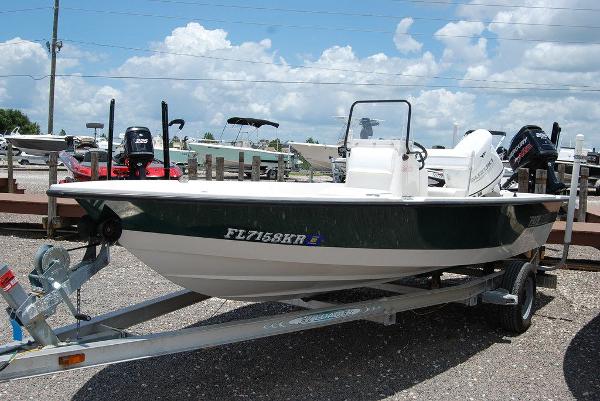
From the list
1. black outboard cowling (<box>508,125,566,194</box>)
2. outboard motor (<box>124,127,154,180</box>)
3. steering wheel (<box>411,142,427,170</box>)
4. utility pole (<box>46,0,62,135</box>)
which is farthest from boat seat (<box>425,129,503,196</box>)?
utility pole (<box>46,0,62,135</box>)

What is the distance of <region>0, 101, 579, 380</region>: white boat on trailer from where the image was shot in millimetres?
3330

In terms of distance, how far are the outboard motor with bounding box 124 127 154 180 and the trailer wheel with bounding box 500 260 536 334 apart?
416 cm

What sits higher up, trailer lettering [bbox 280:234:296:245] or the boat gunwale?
the boat gunwale

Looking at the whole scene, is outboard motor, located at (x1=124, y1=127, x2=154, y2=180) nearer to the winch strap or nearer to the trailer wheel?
the winch strap

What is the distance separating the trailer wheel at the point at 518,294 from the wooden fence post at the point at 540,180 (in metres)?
2.78

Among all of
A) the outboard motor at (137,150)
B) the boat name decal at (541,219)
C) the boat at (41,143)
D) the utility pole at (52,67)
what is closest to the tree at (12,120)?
the utility pole at (52,67)

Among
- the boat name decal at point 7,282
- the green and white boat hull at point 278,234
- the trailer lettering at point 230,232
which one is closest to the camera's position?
the boat name decal at point 7,282

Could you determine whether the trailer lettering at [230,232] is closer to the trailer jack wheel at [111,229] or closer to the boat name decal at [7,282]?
the trailer jack wheel at [111,229]

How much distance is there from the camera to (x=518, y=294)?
526cm

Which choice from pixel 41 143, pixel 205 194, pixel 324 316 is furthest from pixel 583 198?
pixel 41 143

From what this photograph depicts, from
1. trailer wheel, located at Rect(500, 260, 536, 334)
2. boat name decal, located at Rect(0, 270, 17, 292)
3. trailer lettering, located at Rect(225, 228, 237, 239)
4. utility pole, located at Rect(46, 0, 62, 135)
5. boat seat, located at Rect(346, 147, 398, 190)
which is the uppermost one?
utility pole, located at Rect(46, 0, 62, 135)

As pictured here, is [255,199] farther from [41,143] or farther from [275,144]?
[41,143]

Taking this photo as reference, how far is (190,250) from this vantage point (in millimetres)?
3828

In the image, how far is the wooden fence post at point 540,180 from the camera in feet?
26.3
